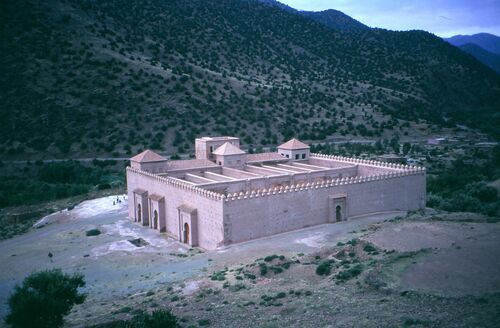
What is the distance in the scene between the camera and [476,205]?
28406 mm

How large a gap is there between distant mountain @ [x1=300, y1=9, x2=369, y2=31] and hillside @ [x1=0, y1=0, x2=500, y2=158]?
3536 centimetres

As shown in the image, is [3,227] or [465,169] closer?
[3,227]

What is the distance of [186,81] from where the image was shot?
67.1 m

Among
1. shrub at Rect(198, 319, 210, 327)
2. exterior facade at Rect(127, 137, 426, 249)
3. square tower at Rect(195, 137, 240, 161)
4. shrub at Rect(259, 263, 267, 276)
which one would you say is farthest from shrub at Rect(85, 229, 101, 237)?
shrub at Rect(198, 319, 210, 327)

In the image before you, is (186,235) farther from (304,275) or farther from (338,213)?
(304,275)

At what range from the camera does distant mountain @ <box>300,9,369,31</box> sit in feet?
439

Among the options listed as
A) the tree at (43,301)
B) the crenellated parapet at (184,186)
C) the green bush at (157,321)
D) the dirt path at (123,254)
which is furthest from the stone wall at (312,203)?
the green bush at (157,321)

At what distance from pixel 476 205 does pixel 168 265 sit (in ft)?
62.5

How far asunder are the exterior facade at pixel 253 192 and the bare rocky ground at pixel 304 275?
2.96 ft

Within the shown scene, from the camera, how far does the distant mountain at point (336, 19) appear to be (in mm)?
133712

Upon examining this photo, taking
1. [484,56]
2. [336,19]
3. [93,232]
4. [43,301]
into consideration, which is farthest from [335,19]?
[43,301]

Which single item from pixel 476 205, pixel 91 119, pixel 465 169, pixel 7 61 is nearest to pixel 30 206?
pixel 91 119

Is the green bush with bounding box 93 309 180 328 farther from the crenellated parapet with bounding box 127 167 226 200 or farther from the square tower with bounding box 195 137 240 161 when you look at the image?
the square tower with bounding box 195 137 240 161

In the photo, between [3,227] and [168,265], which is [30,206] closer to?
[3,227]
